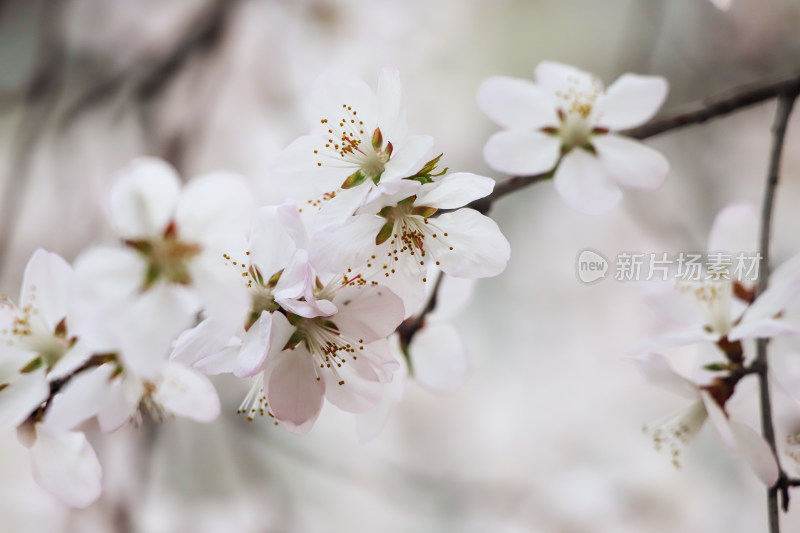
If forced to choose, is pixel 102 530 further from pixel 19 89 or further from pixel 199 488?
pixel 19 89

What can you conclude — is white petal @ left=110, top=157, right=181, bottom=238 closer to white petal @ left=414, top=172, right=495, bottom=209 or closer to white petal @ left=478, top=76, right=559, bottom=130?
white petal @ left=414, top=172, right=495, bottom=209

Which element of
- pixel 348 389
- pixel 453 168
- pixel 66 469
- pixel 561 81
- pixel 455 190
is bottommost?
pixel 66 469

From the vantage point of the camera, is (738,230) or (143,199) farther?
(738,230)

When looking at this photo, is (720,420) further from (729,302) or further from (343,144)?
(343,144)

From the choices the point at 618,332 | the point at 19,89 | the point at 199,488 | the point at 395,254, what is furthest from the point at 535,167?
the point at 19,89

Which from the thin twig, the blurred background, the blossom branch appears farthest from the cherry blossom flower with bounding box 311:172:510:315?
the blurred background

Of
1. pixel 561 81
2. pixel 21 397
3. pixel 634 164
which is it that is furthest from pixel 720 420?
pixel 21 397

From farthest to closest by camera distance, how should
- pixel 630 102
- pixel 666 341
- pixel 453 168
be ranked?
pixel 453 168 → pixel 630 102 → pixel 666 341
